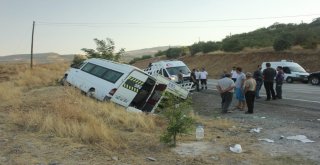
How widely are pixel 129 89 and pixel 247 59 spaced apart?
136 ft

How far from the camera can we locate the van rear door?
17047 millimetres

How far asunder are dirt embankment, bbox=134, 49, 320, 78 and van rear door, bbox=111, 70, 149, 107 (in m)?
30.7

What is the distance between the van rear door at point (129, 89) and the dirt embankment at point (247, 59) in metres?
30.7

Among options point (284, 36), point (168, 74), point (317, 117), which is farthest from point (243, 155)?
point (284, 36)

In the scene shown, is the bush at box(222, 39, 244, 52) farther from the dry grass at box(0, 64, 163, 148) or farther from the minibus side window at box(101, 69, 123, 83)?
the dry grass at box(0, 64, 163, 148)

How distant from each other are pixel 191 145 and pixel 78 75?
12.1 metres

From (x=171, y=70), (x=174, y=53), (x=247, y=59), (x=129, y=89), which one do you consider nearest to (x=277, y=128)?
(x=129, y=89)

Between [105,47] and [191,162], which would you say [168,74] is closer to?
[105,47]

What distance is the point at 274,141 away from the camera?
10906 mm

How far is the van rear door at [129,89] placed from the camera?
1705cm

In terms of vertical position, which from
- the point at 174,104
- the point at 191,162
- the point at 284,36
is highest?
the point at 284,36

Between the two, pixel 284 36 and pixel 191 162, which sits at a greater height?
pixel 284 36

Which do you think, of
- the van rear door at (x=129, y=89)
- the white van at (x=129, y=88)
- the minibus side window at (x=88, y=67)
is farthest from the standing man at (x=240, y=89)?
the minibus side window at (x=88, y=67)

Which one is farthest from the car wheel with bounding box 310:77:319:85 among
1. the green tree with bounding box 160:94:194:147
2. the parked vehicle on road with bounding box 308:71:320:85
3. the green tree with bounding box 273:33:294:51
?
the green tree with bounding box 160:94:194:147
